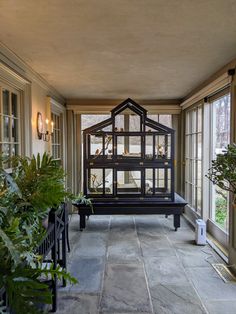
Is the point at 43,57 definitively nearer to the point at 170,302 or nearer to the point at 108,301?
the point at 108,301

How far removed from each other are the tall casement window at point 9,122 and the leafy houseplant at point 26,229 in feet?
4.05

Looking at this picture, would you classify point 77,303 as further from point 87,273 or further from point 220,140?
point 220,140

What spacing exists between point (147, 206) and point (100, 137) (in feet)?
4.43

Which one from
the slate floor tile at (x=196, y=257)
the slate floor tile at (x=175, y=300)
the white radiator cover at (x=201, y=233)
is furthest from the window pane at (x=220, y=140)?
the slate floor tile at (x=175, y=300)

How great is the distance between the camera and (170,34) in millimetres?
2363

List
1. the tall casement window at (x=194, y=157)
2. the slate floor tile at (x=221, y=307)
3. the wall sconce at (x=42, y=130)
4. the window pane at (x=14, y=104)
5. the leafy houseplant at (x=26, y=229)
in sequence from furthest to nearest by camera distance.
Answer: the tall casement window at (x=194, y=157) < the wall sconce at (x=42, y=130) < the window pane at (x=14, y=104) < the slate floor tile at (x=221, y=307) < the leafy houseplant at (x=26, y=229)

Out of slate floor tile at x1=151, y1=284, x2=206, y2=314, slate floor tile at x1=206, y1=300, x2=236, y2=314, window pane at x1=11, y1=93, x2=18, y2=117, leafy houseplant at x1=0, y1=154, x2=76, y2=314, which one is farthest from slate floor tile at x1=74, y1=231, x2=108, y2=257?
leafy houseplant at x1=0, y1=154, x2=76, y2=314

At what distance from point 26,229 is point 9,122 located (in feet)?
6.25

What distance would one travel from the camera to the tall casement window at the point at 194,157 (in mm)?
4789

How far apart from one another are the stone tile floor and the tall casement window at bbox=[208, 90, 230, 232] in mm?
501

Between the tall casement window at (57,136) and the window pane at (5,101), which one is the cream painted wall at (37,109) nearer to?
the window pane at (5,101)

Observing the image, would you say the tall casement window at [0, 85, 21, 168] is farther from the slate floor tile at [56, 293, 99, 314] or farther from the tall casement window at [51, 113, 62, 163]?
the tall casement window at [51, 113, 62, 163]

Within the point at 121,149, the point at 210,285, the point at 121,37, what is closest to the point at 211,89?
the point at 121,149

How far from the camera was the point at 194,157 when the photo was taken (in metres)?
5.14
